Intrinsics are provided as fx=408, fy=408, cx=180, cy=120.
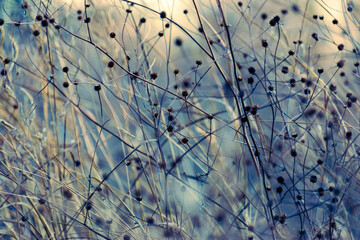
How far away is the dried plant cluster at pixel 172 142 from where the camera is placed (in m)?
1.20

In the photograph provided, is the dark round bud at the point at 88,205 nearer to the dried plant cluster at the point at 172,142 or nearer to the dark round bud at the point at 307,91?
the dried plant cluster at the point at 172,142

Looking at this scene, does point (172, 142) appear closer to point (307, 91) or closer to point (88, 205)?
point (88, 205)

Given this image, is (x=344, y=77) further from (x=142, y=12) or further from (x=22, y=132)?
(x=22, y=132)

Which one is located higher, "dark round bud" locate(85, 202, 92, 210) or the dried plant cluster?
the dried plant cluster

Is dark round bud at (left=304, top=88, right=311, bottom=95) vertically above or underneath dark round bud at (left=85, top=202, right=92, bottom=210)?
above

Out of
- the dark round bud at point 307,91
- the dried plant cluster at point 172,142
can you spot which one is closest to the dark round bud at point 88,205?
the dried plant cluster at point 172,142

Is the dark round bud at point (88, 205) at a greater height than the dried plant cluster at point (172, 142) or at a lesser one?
lesser

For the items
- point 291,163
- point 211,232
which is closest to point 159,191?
point 211,232

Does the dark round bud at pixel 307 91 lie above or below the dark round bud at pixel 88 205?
above

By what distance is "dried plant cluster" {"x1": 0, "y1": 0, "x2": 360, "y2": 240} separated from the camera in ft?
3.95

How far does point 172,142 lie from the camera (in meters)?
1.36

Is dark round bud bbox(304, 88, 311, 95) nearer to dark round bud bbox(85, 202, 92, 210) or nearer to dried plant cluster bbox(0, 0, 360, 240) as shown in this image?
dried plant cluster bbox(0, 0, 360, 240)

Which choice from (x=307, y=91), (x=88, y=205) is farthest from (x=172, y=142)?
(x=307, y=91)

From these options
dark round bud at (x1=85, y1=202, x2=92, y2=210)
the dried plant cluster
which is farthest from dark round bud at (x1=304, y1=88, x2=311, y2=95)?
dark round bud at (x1=85, y1=202, x2=92, y2=210)
